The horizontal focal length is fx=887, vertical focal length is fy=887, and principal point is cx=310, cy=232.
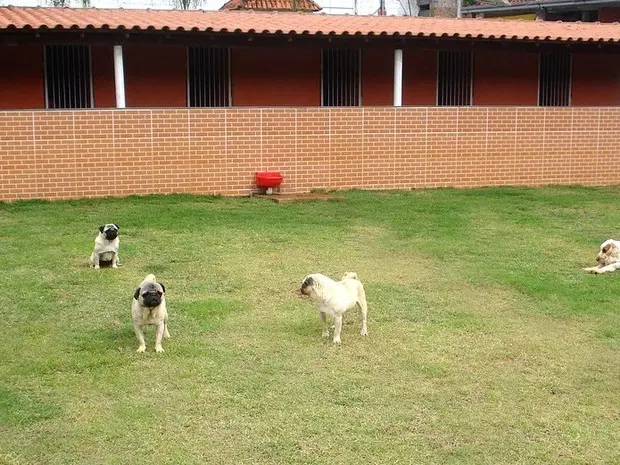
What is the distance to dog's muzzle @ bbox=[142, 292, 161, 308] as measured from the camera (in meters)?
5.92

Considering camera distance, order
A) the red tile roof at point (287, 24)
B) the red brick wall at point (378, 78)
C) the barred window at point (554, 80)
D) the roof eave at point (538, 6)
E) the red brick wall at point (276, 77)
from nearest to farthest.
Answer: the red tile roof at point (287, 24) < the red brick wall at point (276, 77) < the red brick wall at point (378, 78) < the barred window at point (554, 80) < the roof eave at point (538, 6)

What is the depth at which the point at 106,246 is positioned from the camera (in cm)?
860

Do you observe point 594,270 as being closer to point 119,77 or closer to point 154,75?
point 119,77

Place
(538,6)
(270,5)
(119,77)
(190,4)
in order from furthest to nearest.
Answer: (190,4) → (270,5) → (538,6) → (119,77)

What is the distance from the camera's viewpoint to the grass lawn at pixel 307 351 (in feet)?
15.3

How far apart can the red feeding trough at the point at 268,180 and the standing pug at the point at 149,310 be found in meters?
8.05

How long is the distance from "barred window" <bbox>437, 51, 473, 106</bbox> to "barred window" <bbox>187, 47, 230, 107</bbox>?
415 cm

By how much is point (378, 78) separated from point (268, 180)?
363 cm

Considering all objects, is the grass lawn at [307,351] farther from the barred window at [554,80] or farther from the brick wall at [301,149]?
the barred window at [554,80]

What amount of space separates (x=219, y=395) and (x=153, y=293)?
1.00 meters

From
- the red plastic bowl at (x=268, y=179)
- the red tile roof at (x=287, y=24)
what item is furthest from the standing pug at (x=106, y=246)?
the red tile roof at (x=287, y=24)

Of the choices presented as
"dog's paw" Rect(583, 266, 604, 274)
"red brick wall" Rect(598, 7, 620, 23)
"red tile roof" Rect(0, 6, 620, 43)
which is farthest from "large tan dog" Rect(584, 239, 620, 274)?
"red brick wall" Rect(598, 7, 620, 23)

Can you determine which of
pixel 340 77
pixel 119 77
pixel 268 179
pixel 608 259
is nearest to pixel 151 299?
pixel 608 259

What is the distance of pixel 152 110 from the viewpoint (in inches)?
539
